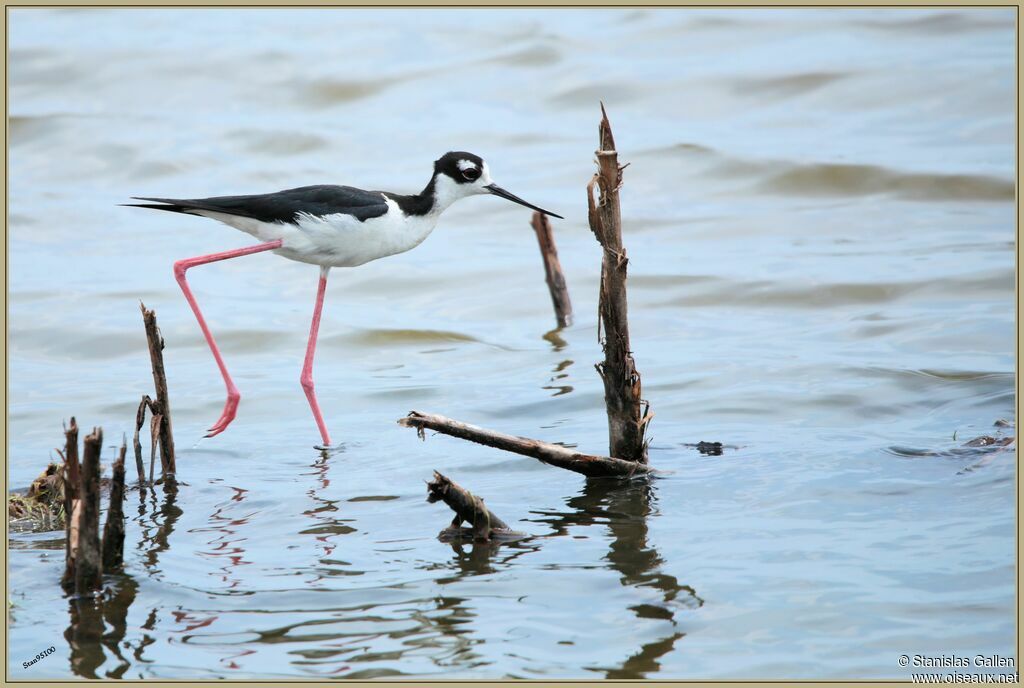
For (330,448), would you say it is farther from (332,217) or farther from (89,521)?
(89,521)

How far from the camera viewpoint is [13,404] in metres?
9.23

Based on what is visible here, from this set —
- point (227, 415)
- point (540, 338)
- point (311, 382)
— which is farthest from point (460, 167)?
point (540, 338)

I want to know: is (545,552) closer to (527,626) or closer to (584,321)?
(527,626)

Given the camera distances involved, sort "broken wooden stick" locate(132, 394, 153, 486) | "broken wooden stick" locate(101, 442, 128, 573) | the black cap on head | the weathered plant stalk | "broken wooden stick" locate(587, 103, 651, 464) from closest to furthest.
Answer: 1. the weathered plant stalk
2. "broken wooden stick" locate(101, 442, 128, 573)
3. "broken wooden stick" locate(587, 103, 651, 464)
4. "broken wooden stick" locate(132, 394, 153, 486)
5. the black cap on head

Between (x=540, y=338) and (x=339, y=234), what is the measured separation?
328 cm

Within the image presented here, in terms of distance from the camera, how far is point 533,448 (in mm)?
6113

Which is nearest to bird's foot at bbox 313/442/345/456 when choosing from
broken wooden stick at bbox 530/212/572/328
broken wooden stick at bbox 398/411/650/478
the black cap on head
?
broken wooden stick at bbox 398/411/650/478

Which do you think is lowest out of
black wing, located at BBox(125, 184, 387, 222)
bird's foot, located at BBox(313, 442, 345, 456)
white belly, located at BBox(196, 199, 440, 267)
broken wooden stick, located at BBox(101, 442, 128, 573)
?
bird's foot, located at BBox(313, 442, 345, 456)

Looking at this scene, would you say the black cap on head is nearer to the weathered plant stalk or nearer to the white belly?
the white belly

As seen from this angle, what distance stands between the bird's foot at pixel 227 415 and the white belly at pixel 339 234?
1.01 meters

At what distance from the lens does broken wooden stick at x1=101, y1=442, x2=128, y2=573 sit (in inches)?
205

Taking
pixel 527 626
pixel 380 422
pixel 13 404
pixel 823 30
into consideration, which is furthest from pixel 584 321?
pixel 823 30

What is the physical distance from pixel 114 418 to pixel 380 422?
1.92 metres

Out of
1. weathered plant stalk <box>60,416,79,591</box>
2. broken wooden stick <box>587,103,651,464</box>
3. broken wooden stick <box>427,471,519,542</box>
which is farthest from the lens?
broken wooden stick <box>587,103,651,464</box>
